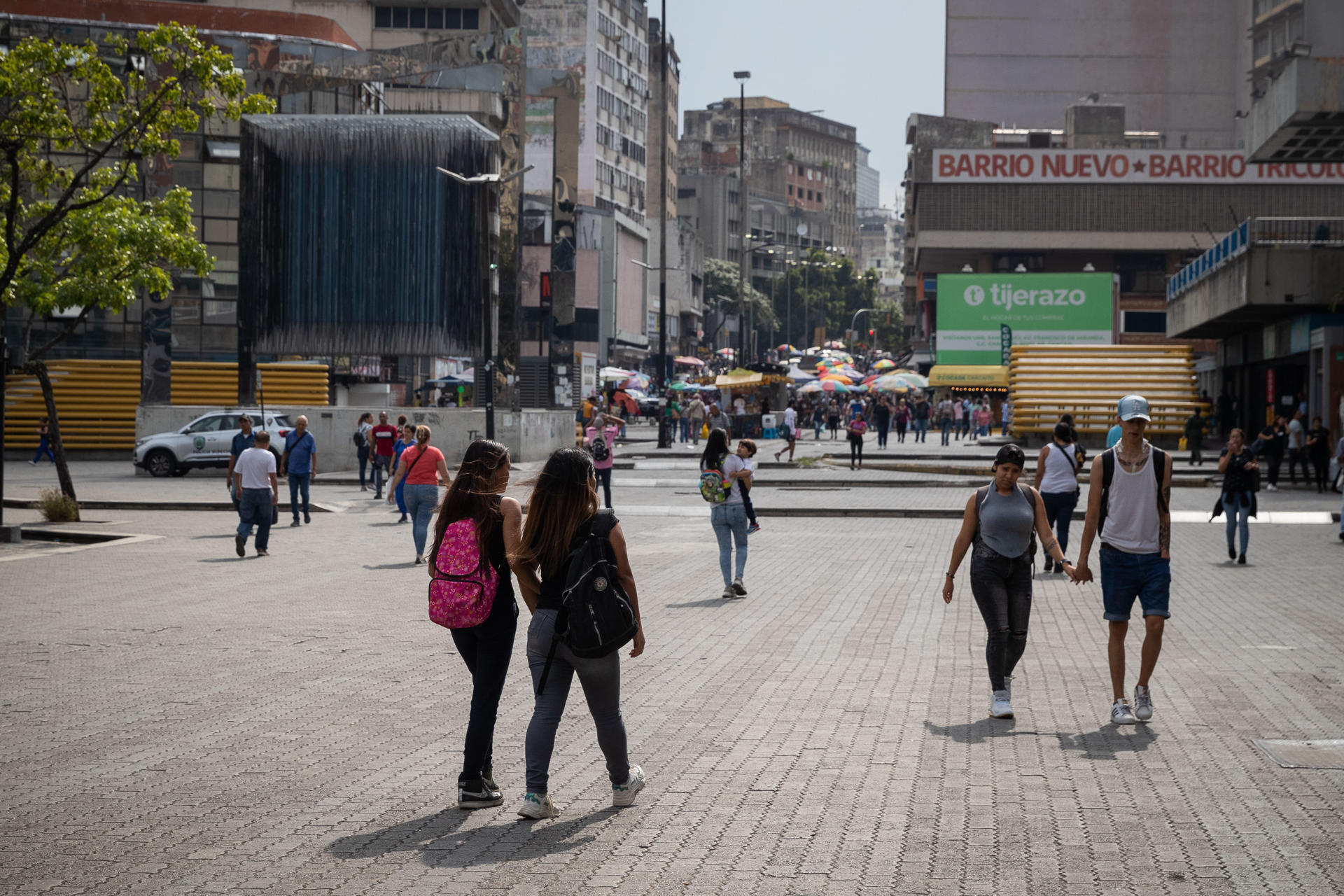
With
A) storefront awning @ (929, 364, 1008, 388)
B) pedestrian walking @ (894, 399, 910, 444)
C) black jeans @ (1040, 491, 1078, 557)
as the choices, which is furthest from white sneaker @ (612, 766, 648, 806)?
storefront awning @ (929, 364, 1008, 388)

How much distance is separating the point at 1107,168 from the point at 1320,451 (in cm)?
4714

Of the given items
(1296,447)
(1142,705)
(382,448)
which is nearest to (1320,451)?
(1296,447)

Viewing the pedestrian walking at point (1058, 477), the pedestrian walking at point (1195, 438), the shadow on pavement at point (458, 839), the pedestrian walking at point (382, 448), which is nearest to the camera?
the shadow on pavement at point (458, 839)

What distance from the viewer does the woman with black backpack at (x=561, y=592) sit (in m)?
5.85

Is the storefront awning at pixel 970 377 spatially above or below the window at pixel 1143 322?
below

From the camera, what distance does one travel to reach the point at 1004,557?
8.30 metres

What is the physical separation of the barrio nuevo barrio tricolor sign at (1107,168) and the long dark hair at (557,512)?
228ft

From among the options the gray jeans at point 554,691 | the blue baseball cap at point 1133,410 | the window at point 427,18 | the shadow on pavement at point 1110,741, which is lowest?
the shadow on pavement at point 1110,741

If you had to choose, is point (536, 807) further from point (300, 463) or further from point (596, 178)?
point (596, 178)

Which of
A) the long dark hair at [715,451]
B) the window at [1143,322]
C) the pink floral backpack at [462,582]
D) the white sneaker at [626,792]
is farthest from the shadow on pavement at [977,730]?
the window at [1143,322]

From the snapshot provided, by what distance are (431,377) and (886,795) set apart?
65382mm

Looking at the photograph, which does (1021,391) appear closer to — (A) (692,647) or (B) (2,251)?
(B) (2,251)

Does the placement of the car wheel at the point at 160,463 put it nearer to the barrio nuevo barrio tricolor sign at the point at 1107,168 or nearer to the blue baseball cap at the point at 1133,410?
the blue baseball cap at the point at 1133,410

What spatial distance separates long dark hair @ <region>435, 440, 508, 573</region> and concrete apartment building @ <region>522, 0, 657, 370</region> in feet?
228
